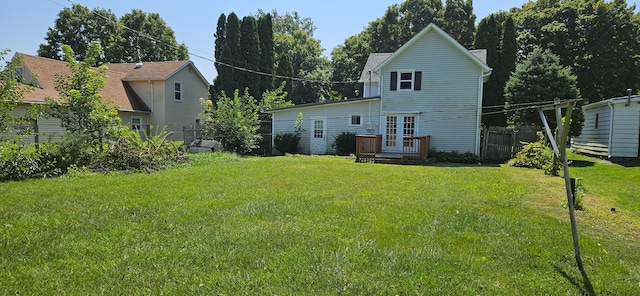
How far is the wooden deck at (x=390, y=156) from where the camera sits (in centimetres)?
1584

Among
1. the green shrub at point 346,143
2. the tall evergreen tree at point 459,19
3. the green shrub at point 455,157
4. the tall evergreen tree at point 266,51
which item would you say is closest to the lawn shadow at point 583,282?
the green shrub at point 455,157

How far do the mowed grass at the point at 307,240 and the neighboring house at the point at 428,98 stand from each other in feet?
→ 33.8

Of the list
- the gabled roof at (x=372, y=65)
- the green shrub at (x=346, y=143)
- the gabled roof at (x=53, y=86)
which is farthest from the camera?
the gabled roof at (x=372, y=65)

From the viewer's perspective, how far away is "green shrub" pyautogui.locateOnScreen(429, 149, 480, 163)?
1655 cm

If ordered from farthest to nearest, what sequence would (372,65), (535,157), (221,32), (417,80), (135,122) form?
(221,32), (372,65), (135,122), (417,80), (535,157)

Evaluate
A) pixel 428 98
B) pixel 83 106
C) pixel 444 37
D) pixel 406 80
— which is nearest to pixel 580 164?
pixel 428 98

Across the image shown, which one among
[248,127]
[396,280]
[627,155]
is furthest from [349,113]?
[396,280]

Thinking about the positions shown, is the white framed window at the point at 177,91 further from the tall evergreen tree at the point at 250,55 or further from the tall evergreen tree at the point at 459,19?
the tall evergreen tree at the point at 459,19

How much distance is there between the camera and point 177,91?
81.0 ft

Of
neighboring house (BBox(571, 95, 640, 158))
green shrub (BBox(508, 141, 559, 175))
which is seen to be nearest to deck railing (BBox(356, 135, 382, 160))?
green shrub (BBox(508, 141, 559, 175))

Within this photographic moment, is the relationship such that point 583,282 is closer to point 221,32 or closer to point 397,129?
point 397,129

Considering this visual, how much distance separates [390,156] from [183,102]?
15615 millimetres

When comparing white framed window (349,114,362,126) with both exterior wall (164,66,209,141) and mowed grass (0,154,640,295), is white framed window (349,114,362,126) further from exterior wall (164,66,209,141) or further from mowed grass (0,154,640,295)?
exterior wall (164,66,209,141)

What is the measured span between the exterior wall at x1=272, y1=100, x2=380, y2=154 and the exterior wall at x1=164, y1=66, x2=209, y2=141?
25.1 feet
